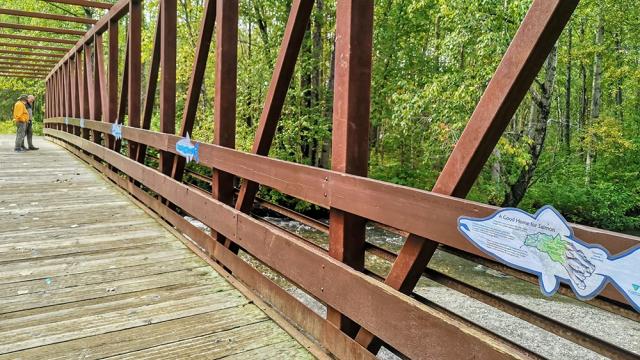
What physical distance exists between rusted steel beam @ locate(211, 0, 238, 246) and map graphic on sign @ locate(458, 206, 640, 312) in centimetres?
253

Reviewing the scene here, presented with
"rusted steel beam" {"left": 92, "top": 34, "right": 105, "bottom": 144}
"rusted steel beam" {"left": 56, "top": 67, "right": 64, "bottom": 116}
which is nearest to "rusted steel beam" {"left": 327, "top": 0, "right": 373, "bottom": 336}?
"rusted steel beam" {"left": 92, "top": 34, "right": 105, "bottom": 144}

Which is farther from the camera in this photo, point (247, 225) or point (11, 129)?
point (11, 129)

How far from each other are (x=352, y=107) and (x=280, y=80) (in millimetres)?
878

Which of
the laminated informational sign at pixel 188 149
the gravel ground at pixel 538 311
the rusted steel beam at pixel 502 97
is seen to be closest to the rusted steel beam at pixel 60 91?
the gravel ground at pixel 538 311

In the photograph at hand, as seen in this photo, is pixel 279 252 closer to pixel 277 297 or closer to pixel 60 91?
pixel 277 297

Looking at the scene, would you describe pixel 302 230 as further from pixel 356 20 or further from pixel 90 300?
pixel 356 20

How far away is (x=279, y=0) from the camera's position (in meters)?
12.6

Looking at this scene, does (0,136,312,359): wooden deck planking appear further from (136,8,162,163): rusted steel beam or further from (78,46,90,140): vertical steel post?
(78,46,90,140): vertical steel post

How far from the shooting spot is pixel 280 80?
Result: 2930mm

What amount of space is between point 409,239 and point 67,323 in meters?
2.06

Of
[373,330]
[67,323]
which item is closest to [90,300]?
[67,323]

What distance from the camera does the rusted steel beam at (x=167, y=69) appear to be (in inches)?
195

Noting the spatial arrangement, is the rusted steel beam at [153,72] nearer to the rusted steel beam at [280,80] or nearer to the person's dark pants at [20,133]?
the rusted steel beam at [280,80]

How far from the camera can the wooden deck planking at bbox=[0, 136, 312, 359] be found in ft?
8.02
